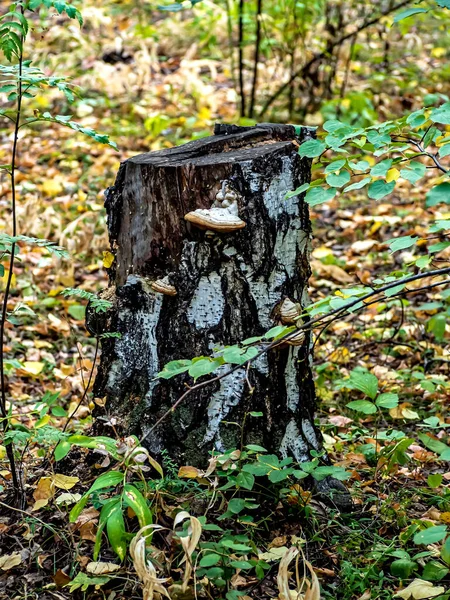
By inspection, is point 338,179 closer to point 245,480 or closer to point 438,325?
point 245,480

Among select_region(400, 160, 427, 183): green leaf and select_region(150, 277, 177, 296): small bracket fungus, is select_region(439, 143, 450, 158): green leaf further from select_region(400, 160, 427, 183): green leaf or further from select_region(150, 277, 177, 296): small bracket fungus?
select_region(150, 277, 177, 296): small bracket fungus

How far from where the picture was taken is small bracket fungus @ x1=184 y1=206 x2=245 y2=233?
7.35 ft

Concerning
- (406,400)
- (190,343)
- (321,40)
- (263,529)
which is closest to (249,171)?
(190,343)

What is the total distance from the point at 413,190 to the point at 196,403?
14.1 ft

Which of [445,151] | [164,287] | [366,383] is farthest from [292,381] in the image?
[445,151]

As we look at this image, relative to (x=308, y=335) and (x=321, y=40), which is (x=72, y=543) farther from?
(x=321, y=40)

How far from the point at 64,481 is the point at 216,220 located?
102 cm

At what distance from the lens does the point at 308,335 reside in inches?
100

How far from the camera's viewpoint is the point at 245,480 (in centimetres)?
218

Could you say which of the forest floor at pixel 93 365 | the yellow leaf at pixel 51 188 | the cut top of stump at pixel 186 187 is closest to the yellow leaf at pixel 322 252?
the forest floor at pixel 93 365

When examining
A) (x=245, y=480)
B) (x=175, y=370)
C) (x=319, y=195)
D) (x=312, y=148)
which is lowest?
(x=245, y=480)

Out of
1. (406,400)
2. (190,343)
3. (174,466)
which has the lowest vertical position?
(406,400)

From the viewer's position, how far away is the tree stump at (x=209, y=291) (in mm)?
2328

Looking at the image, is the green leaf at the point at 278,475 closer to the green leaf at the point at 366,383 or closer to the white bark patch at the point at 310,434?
the white bark patch at the point at 310,434
